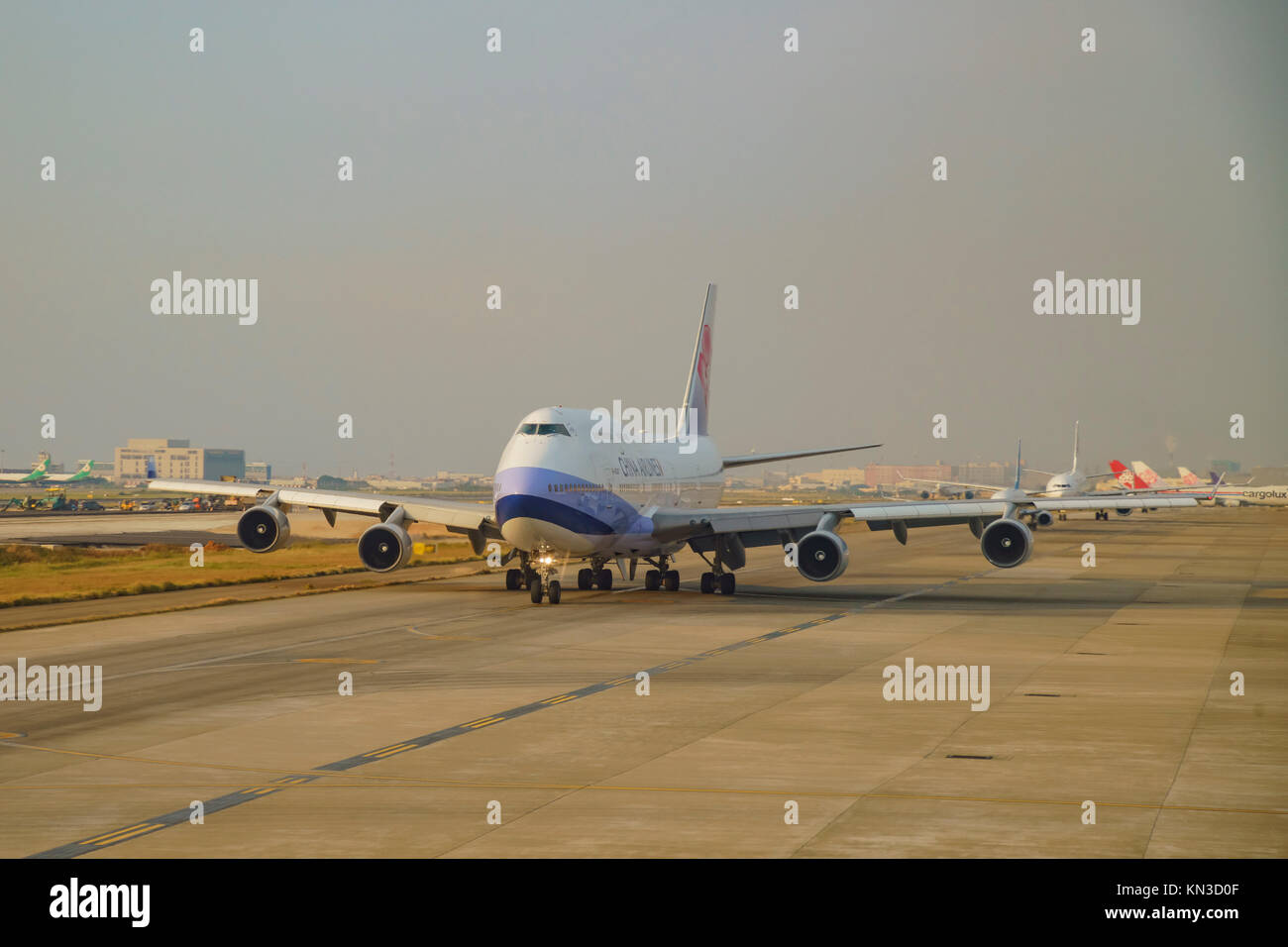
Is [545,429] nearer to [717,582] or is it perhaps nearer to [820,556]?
[820,556]

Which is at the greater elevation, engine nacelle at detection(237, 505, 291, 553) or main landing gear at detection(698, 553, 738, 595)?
engine nacelle at detection(237, 505, 291, 553)

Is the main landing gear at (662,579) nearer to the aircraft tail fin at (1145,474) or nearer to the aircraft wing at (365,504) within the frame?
the aircraft wing at (365,504)

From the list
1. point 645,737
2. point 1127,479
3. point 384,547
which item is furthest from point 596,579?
point 1127,479

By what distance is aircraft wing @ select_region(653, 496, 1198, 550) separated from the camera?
141 feet

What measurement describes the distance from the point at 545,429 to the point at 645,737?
21.9 metres

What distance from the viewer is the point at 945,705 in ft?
76.1

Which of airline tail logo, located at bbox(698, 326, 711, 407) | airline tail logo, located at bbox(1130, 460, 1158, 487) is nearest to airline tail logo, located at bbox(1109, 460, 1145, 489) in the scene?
airline tail logo, located at bbox(1130, 460, 1158, 487)

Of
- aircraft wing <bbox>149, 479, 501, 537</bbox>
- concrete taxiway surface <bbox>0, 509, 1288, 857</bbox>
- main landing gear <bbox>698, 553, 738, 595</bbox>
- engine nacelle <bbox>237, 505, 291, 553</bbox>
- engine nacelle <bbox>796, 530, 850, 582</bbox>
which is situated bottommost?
concrete taxiway surface <bbox>0, 509, 1288, 857</bbox>

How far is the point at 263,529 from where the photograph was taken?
4519 cm

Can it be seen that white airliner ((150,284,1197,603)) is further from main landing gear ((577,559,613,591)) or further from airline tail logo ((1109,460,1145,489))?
airline tail logo ((1109,460,1145,489))

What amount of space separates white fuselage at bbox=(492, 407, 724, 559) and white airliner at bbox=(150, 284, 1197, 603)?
1.7 inches

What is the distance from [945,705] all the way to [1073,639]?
12088 millimetres

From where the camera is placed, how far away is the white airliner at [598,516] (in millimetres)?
40031

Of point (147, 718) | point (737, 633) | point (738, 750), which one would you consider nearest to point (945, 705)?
point (738, 750)
